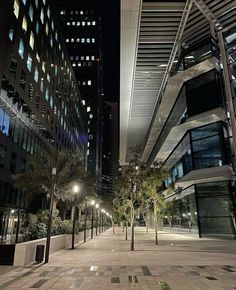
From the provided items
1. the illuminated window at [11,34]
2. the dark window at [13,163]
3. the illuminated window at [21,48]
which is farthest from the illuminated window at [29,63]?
the dark window at [13,163]

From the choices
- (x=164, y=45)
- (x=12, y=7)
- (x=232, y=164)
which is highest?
(x=12, y=7)

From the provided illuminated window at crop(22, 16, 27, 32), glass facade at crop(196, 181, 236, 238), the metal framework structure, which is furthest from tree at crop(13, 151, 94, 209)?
illuminated window at crop(22, 16, 27, 32)

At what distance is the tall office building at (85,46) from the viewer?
142375 millimetres

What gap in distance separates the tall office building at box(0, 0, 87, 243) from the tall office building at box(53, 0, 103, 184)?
84916mm

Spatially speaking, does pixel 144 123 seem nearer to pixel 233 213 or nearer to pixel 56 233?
pixel 233 213

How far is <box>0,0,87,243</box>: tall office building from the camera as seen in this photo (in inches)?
1283

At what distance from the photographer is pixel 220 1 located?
24938 millimetres

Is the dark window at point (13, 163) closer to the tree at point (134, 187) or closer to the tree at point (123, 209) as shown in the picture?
the tree at point (123, 209)

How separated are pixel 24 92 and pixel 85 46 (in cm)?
11896

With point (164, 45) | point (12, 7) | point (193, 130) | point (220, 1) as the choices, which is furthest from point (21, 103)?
point (220, 1)

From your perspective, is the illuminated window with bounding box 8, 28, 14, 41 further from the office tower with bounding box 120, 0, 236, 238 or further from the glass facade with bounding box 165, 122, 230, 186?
the glass facade with bounding box 165, 122, 230, 186

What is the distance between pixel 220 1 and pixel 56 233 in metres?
25.0

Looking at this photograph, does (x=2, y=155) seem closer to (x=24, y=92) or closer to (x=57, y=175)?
(x=57, y=175)

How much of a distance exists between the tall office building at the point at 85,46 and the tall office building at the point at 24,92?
84.9 m
